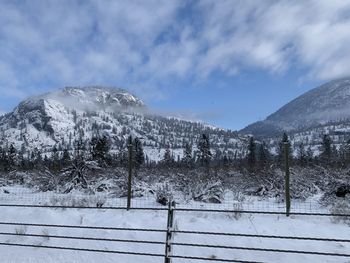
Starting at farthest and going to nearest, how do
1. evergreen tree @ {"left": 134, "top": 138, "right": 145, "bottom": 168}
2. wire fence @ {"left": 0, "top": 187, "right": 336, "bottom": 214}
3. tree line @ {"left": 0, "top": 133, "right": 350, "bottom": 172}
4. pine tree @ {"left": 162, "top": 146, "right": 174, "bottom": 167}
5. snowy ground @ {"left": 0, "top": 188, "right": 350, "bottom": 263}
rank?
pine tree @ {"left": 162, "top": 146, "right": 174, "bottom": 167} → evergreen tree @ {"left": 134, "top": 138, "right": 145, "bottom": 168} → tree line @ {"left": 0, "top": 133, "right": 350, "bottom": 172} → wire fence @ {"left": 0, "top": 187, "right": 336, "bottom": 214} → snowy ground @ {"left": 0, "top": 188, "right": 350, "bottom": 263}

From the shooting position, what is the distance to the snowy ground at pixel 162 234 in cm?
811

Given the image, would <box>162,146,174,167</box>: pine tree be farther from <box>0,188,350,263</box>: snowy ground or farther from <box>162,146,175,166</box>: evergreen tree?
<box>0,188,350,263</box>: snowy ground

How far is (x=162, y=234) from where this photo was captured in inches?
393

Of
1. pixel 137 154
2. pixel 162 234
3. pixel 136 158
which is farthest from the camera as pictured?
pixel 137 154

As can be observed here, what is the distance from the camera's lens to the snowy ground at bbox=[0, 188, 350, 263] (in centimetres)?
811

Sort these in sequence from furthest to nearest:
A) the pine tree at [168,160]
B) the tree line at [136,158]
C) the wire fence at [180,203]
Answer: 1. the pine tree at [168,160]
2. the tree line at [136,158]
3. the wire fence at [180,203]

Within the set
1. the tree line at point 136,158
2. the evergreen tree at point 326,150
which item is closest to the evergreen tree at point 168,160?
the tree line at point 136,158

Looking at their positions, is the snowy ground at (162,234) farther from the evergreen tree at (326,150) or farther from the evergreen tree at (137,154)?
the evergreen tree at (326,150)

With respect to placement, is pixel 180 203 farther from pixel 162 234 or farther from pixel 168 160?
pixel 168 160

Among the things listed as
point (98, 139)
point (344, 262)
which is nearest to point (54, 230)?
point (344, 262)

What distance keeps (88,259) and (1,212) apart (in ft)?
20.9

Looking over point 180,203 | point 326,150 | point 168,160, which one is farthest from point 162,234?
point 326,150

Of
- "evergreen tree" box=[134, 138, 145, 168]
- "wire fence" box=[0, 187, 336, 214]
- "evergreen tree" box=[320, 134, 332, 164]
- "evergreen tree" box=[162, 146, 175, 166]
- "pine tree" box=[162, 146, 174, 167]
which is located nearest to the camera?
"wire fence" box=[0, 187, 336, 214]

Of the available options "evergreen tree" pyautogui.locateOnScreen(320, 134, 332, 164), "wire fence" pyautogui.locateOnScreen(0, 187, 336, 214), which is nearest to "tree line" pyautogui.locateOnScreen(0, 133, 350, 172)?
"evergreen tree" pyautogui.locateOnScreen(320, 134, 332, 164)
